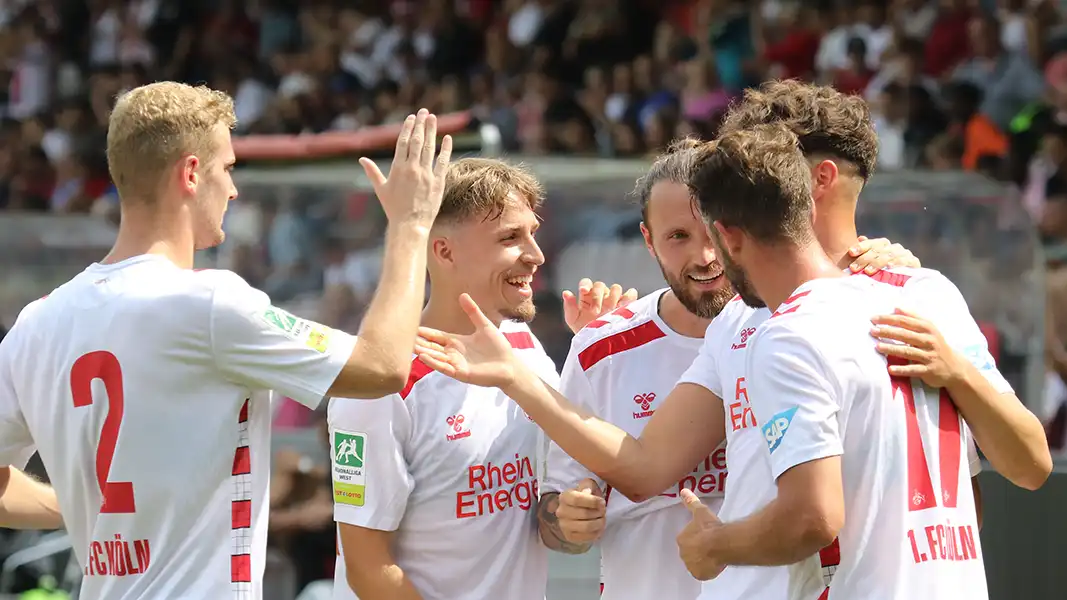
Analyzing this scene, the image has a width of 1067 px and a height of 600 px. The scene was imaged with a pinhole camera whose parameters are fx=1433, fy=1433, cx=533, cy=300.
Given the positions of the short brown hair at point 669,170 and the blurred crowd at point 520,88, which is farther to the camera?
the blurred crowd at point 520,88

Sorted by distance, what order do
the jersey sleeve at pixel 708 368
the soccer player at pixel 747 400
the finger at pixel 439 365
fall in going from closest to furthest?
the soccer player at pixel 747 400 → the finger at pixel 439 365 → the jersey sleeve at pixel 708 368

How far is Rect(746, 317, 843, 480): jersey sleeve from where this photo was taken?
3154 mm

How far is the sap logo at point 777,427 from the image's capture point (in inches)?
125

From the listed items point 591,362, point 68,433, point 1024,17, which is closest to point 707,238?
point 591,362

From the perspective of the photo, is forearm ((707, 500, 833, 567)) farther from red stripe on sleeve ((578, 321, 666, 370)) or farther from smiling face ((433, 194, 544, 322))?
smiling face ((433, 194, 544, 322))

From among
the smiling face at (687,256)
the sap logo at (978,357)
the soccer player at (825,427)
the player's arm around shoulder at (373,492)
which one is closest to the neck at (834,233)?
the soccer player at (825,427)

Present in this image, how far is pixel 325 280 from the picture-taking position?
10.5 meters

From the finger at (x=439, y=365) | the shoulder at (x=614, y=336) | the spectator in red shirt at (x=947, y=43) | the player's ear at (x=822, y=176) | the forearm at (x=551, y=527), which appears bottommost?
the forearm at (x=551, y=527)

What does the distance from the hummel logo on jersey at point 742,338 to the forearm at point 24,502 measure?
1.93 metres

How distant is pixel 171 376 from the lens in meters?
3.54

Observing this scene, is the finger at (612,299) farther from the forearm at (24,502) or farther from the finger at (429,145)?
the forearm at (24,502)

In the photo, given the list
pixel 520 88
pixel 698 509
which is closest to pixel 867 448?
pixel 698 509

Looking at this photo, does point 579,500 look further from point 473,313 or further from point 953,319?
point 953,319

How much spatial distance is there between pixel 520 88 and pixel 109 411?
1058 cm
